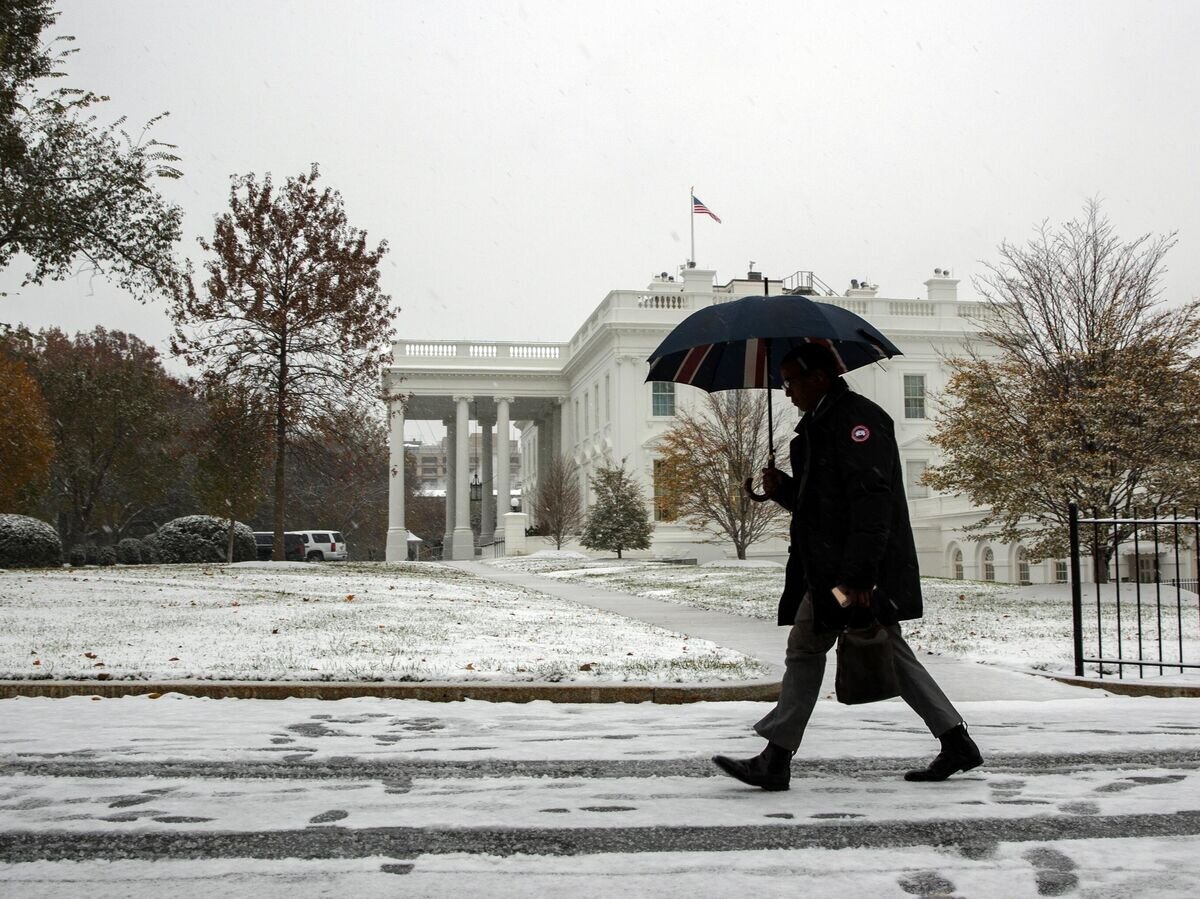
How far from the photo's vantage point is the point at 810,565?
→ 464cm

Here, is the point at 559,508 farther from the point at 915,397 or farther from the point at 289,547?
the point at 915,397

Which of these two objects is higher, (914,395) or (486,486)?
(914,395)

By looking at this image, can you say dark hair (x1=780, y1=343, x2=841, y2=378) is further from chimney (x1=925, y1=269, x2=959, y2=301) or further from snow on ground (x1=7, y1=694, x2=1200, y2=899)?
chimney (x1=925, y1=269, x2=959, y2=301)

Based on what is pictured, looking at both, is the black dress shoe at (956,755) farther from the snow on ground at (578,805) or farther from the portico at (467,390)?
the portico at (467,390)

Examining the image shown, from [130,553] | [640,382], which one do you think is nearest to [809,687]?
[130,553]

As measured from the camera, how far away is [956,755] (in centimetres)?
480

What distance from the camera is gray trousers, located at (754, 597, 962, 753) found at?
4676 millimetres

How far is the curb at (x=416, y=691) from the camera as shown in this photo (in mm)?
7617

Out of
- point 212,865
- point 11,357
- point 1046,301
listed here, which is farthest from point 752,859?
point 11,357

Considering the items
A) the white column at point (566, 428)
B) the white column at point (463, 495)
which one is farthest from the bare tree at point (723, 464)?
the white column at point (463, 495)

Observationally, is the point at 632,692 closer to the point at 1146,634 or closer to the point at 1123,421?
the point at 1146,634

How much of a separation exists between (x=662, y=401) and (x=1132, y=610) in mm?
37138

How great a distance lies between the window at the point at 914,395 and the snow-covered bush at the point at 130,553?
34882 mm

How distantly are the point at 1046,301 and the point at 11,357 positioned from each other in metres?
30.6
